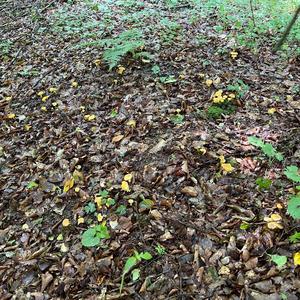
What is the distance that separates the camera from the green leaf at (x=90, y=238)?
10.9 ft

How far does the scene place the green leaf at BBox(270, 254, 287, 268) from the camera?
9.18 ft

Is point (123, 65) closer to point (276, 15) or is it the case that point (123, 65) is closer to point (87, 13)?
point (87, 13)

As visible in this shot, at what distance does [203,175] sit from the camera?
3.71 metres

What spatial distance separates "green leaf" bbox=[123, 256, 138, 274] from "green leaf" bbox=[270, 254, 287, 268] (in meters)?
1.18

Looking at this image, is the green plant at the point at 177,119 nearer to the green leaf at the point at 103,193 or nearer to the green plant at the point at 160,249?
the green leaf at the point at 103,193

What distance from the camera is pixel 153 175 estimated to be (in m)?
3.81

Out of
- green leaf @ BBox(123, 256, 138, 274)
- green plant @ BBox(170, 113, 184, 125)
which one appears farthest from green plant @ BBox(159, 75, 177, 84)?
green leaf @ BBox(123, 256, 138, 274)

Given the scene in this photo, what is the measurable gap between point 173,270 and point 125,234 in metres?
0.61

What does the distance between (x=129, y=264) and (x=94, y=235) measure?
1.65 feet

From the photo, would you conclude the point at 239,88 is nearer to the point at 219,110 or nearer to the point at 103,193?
the point at 219,110

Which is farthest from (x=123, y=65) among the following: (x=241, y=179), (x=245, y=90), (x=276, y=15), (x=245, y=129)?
(x=276, y=15)

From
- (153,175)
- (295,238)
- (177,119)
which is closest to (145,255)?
(153,175)

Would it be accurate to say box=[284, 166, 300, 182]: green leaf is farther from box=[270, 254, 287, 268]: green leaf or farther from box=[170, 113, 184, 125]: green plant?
box=[170, 113, 184, 125]: green plant

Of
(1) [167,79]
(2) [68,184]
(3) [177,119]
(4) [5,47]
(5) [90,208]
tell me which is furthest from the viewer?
(4) [5,47]
